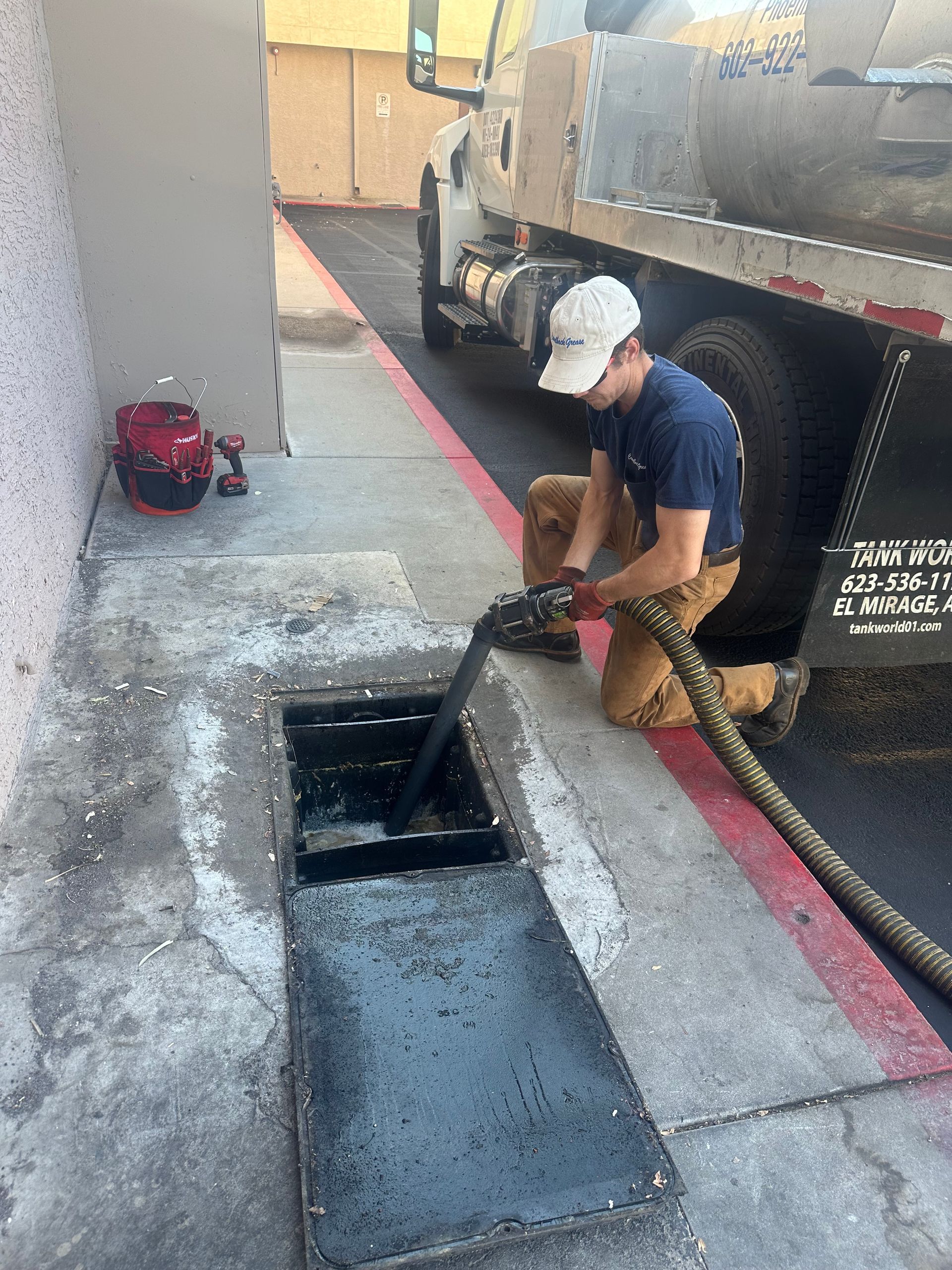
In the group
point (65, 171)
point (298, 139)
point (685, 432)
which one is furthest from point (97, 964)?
point (298, 139)

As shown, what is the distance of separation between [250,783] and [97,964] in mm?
715

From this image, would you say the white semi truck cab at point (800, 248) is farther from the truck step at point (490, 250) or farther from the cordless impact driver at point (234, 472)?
the cordless impact driver at point (234, 472)

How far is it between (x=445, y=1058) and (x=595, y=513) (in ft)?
6.30

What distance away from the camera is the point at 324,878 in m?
2.49

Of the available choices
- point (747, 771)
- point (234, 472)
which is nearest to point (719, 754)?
point (747, 771)

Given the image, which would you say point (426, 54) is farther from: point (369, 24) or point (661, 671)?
point (369, 24)

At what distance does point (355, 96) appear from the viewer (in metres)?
21.8

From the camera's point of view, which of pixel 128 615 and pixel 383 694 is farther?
pixel 128 615

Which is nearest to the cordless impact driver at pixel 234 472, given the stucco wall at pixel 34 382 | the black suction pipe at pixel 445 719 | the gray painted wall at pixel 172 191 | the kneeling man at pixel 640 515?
the gray painted wall at pixel 172 191

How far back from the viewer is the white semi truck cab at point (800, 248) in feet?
8.89

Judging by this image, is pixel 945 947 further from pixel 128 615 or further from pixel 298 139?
pixel 298 139

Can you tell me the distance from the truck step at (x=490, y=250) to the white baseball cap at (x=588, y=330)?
379 cm

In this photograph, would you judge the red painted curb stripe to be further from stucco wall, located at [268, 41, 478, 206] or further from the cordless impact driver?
stucco wall, located at [268, 41, 478, 206]

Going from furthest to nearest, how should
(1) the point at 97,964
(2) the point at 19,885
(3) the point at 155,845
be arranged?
(3) the point at 155,845
(2) the point at 19,885
(1) the point at 97,964
